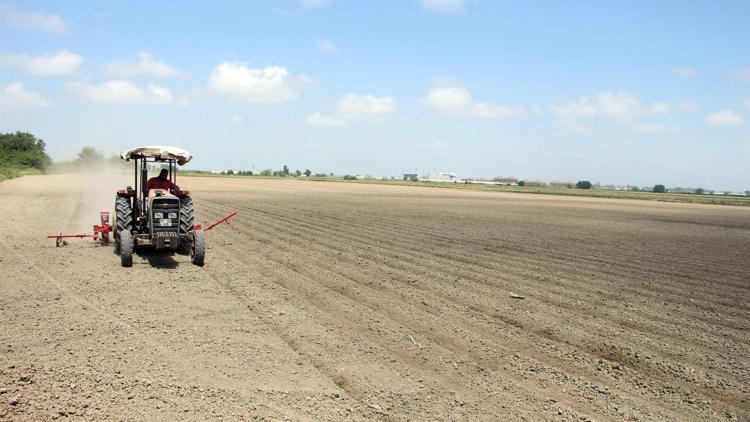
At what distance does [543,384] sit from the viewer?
553 centimetres

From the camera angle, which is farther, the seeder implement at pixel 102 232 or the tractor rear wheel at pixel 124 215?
the seeder implement at pixel 102 232

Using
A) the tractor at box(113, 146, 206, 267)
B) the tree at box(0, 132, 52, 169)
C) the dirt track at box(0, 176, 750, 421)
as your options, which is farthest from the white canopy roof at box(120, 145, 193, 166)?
the tree at box(0, 132, 52, 169)

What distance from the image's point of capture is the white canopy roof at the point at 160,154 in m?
11.5

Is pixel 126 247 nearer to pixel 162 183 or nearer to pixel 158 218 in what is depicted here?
pixel 158 218

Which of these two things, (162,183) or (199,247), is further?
(162,183)

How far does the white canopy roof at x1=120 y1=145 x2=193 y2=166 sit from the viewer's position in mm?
11514

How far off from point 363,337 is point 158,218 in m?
5.97

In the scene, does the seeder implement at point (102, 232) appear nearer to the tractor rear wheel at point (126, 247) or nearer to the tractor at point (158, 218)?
the tractor at point (158, 218)

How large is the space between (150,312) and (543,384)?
5217 millimetres

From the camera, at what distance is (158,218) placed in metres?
10.7

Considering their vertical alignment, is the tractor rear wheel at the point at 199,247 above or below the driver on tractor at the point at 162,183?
below

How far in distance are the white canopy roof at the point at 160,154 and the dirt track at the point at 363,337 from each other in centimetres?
224

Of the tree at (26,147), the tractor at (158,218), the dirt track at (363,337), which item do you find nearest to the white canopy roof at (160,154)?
the tractor at (158,218)

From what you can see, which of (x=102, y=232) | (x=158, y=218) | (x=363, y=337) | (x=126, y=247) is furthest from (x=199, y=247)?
(x=363, y=337)
